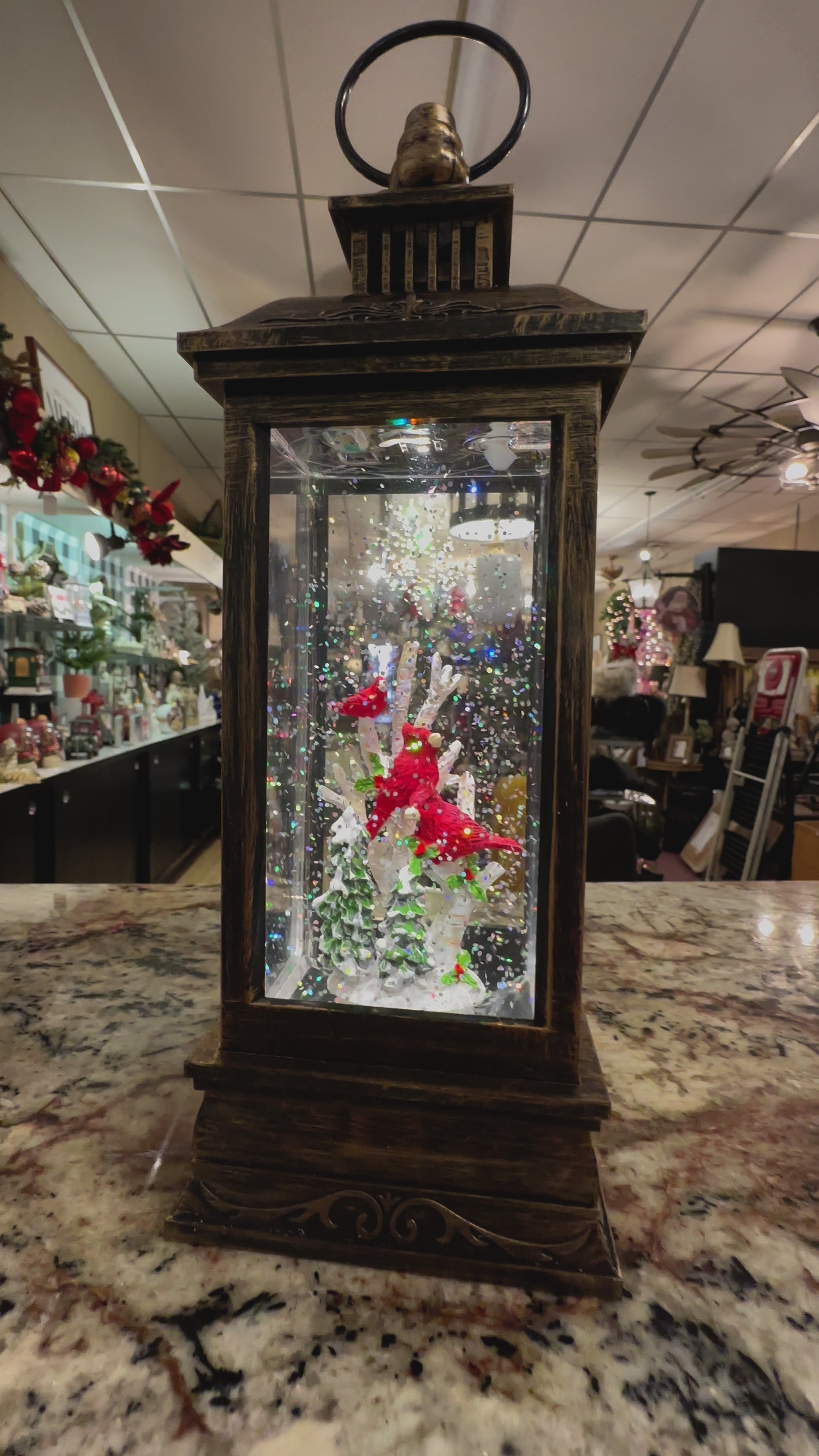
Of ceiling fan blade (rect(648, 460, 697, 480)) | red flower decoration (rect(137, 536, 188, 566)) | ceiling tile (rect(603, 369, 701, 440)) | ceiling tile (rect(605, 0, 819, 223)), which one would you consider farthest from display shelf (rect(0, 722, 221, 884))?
ceiling tile (rect(603, 369, 701, 440))

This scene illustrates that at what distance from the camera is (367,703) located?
0.64 metres

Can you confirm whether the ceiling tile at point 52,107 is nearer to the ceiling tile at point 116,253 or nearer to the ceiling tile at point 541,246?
the ceiling tile at point 116,253

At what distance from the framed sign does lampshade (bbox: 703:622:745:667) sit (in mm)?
5111

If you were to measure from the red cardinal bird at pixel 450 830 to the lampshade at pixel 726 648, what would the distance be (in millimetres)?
6038

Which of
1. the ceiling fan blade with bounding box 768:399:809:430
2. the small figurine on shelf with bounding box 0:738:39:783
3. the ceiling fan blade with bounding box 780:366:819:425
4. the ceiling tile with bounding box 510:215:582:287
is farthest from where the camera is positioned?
the ceiling fan blade with bounding box 768:399:809:430

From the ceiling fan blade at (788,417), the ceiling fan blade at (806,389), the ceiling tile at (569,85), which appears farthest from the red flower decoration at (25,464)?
the ceiling fan blade at (788,417)

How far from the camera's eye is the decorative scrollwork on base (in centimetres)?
57

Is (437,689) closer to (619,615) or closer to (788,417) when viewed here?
(788,417)

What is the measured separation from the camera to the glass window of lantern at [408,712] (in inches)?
24.1

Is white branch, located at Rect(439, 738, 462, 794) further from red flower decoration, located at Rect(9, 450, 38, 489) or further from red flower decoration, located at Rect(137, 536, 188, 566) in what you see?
red flower decoration, located at Rect(137, 536, 188, 566)

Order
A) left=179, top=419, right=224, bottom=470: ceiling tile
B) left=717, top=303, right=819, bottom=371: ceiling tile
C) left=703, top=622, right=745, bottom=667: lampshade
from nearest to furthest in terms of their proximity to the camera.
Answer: left=717, top=303, right=819, bottom=371: ceiling tile, left=179, top=419, right=224, bottom=470: ceiling tile, left=703, top=622, right=745, bottom=667: lampshade

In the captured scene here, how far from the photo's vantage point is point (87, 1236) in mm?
593

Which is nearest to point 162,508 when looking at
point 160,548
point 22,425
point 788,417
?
point 160,548

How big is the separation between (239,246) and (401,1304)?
3281 mm
